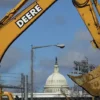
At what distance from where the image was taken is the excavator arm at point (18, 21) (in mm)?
18219

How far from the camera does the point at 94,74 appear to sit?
2014 cm

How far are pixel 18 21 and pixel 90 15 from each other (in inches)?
113

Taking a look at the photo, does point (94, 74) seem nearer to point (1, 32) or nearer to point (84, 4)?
point (84, 4)

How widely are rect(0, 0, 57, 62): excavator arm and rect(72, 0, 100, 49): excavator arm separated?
1.53 m

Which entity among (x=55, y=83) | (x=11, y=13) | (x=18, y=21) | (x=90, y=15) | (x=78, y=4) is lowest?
(x=18, y=21)

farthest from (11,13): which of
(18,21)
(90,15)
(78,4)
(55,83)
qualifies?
(55,83)

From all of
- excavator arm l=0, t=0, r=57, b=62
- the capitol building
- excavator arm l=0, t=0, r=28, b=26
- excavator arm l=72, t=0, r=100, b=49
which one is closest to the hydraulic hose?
excavator arm l=72, t=0, r=100, b=49

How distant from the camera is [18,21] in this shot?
61.0ft

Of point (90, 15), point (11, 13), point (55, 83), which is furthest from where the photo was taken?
point (55, 83)

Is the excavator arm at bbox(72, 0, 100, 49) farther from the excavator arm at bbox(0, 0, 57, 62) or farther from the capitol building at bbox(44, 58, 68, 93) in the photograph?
the capitol building at bbox(44, 58, 68, 93)

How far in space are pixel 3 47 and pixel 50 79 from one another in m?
145

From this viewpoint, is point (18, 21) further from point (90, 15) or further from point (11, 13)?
point (90, 15)

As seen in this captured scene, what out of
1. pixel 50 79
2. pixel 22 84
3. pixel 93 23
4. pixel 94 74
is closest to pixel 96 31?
pixel 93 23

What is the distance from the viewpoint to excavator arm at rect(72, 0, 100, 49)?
1939cm
